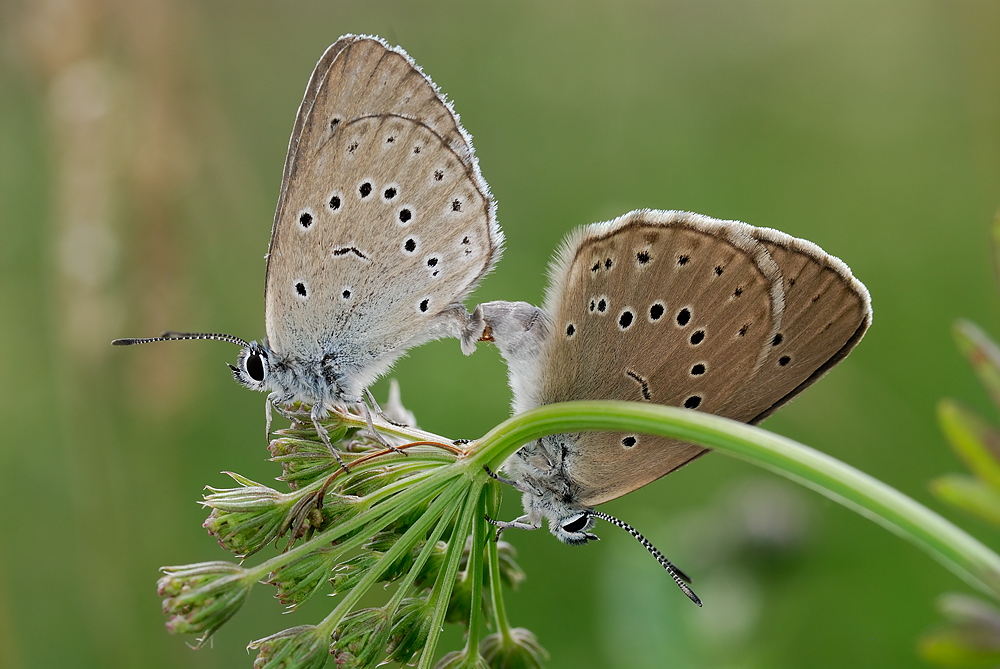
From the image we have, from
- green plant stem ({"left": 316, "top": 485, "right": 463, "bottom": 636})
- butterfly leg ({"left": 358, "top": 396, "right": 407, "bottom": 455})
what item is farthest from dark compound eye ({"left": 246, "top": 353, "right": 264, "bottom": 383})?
green plant stem ({"left": 316, "top": 485, "right": 463, "bottom": 636})

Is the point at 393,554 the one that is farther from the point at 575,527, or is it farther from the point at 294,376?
the point at 294,376

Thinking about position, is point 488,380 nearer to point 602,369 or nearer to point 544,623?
point 544,623

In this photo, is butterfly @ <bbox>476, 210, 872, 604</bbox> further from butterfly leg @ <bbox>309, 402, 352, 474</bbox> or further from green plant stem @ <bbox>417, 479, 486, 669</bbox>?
butterfly leg @ <bbox>309, 402, 352, 474</bbox>

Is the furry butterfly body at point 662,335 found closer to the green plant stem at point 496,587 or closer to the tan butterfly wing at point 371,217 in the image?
the green plant stem at point 496,587

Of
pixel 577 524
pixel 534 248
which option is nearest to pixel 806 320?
pixel 577 524

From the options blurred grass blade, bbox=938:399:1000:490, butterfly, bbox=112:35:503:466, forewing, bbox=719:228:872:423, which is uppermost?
butterfly, bbox=112:35:503:466

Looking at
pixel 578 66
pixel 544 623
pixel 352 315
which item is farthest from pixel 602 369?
pixel 578 66
